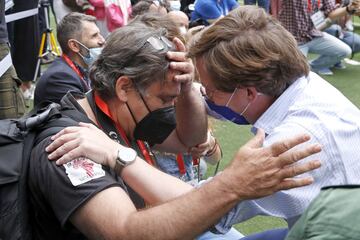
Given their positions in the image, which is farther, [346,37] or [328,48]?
[346,37]

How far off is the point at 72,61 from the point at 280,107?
Answer: 2.32 meters

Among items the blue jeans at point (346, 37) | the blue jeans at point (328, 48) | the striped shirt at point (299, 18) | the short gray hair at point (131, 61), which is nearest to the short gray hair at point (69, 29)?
the short gray hair at point (131, 61)

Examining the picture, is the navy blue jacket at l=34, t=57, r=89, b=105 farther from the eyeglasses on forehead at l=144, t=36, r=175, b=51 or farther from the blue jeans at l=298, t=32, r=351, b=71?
the blue jeans at l=298, t=32, r=351, b=71

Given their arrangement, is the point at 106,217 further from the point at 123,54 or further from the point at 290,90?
the point at 290,90

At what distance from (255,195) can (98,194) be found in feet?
1.59

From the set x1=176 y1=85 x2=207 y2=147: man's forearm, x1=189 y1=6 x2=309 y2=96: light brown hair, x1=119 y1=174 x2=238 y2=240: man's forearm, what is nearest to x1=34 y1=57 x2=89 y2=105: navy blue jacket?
x1=176 y1=85 x2=207 y2=147: man's forearm

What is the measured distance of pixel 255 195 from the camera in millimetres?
1463

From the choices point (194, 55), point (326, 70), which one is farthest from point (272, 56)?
point (326, 70)

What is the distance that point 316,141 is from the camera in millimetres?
1839

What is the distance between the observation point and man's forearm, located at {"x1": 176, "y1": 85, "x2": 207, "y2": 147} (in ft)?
9.16

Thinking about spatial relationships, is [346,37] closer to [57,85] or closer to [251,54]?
[57,85]

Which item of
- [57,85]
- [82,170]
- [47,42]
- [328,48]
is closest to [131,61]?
[82,170]

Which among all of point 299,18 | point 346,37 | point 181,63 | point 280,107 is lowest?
point 346,37

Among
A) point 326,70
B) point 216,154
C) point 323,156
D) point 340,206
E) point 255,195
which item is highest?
point 340,206
